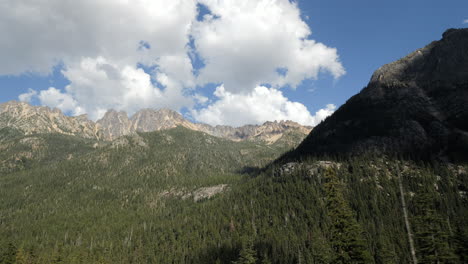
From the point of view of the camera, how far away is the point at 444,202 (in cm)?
13775

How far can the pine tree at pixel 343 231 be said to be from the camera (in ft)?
109

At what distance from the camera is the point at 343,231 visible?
112 ft

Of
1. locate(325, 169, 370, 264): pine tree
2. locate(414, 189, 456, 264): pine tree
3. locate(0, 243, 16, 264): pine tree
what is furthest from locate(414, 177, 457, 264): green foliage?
locate(0, 243, 16, 264): pine tree

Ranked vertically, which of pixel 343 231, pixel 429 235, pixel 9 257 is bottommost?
pixel 9 257

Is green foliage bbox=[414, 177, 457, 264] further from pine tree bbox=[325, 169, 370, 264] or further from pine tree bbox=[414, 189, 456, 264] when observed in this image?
pine tree bbox=[325, 169, 370, 264]

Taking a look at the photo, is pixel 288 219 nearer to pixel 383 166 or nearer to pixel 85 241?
pixel 383 166

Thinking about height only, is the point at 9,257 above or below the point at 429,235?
below

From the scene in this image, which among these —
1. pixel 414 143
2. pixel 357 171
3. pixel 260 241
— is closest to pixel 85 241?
pixel 260 241

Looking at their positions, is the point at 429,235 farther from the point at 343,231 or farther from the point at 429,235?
the point at 343,231

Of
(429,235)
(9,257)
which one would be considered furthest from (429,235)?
(9,257)

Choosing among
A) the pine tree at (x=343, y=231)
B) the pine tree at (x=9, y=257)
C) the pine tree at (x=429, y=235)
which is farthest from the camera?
the pine tree at (x=9, y=257)

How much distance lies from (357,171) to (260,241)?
8031 centimetres

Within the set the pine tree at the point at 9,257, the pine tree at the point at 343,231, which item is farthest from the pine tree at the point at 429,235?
the pine tree at the point at 9,257

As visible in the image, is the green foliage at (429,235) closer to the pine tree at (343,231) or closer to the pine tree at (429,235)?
the pine tree at (429,235)
